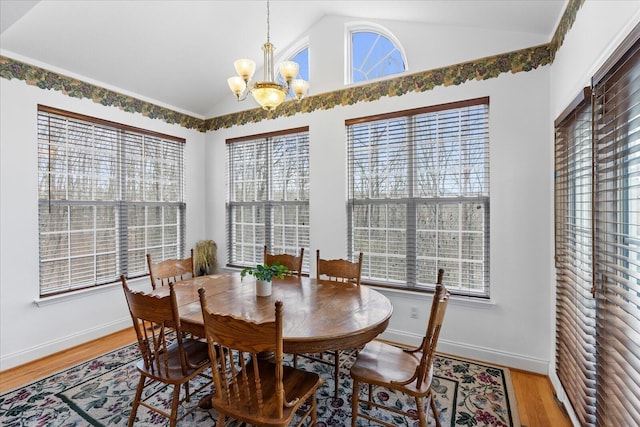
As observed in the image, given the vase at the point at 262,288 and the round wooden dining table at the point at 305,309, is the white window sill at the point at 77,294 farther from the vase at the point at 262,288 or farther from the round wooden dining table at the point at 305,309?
the vase at the point at 262,288

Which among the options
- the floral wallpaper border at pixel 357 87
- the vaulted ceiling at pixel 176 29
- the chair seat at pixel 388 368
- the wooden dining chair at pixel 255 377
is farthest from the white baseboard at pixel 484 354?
the vaulted ceiling at pixel 176 29

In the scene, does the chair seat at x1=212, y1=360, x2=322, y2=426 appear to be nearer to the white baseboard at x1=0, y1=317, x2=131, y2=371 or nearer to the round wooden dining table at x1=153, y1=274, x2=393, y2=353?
the round wooden dining table at x1=153, y1=274, x2=393, y2=353

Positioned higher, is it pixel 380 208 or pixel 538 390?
pixel 380 208

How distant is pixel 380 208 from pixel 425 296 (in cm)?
101

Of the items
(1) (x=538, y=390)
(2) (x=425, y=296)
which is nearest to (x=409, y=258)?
(2) (x=425, y=296)

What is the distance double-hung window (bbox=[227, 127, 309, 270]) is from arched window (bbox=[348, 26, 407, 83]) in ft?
3.01

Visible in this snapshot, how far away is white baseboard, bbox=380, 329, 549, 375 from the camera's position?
2.72 m

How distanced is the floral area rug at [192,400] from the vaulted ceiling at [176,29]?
9.26 ft

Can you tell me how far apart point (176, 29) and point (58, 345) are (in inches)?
134

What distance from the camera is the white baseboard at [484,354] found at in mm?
2717

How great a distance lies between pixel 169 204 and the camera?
4.35m

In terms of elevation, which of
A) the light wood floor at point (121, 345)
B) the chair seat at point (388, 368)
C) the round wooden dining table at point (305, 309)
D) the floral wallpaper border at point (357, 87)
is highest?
the floral wallpaper border at point (357, 87)

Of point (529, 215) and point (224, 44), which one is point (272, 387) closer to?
point (529, 215)

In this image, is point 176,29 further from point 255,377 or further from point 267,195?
point 255,377
